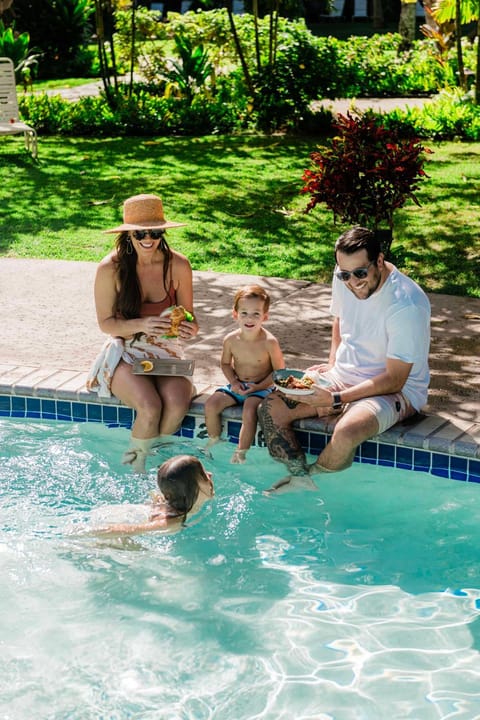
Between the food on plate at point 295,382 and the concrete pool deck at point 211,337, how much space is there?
0.37 meters

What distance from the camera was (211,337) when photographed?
7.41 metres

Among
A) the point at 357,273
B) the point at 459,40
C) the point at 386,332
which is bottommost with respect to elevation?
the point at 386,332

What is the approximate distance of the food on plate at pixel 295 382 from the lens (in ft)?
17.5

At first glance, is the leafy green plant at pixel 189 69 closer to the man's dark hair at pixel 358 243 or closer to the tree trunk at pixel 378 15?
the man's dark hair at pixel 358 243

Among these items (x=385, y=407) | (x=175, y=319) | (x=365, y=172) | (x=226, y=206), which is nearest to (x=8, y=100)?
(x=226, y=206)

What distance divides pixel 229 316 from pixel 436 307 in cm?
167

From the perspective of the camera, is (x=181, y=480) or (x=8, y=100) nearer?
(x=181, y=480)

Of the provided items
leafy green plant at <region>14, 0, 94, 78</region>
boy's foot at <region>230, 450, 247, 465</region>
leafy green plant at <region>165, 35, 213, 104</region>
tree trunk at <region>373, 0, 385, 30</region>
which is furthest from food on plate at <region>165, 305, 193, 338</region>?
tree trunk at <region>373, 0, 385, 30</region>

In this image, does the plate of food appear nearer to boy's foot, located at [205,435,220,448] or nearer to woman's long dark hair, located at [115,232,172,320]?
boy's foot, located at [205,435,220,448]

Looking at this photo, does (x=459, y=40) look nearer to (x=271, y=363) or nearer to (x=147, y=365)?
(x=271, y=363)

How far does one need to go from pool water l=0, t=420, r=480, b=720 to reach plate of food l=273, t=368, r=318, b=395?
53cm

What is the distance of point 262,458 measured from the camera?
571 centimetres

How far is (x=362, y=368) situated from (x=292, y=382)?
1.48 ft

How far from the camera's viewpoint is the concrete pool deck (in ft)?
18.9
